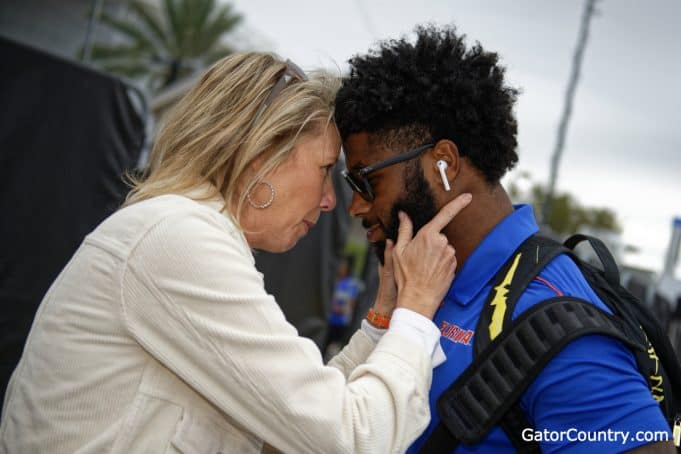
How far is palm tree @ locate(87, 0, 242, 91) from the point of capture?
22797 millimetres

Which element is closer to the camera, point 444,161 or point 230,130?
point 230,130

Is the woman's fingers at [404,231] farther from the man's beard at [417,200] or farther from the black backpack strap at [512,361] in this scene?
the black backpack strap at [512,361]

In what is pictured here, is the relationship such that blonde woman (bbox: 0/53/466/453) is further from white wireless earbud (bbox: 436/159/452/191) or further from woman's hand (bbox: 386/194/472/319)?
white wireless earbud (bbox: 436/159/452/191)

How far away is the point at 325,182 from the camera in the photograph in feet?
6.70

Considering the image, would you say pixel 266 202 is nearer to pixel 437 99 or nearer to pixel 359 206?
pixel 359 206

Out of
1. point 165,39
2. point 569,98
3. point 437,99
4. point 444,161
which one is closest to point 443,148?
point 444,161

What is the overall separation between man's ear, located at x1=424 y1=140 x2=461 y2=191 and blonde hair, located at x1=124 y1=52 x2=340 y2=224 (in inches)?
15.9

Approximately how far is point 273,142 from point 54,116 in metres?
3.25

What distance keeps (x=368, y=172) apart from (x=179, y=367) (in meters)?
0.94

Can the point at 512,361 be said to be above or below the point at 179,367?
above

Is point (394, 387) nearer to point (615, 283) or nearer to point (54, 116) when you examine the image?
point (615, 283)

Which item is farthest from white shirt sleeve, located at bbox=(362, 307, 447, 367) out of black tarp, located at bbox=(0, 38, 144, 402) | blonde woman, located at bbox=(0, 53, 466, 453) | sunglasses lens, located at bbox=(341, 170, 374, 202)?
black tarp, located at bbox=(0, 38, 144, 402)

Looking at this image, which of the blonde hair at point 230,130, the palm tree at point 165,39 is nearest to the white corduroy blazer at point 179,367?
the blonde hair at point 230,130

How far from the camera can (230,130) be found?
1.82 metres
